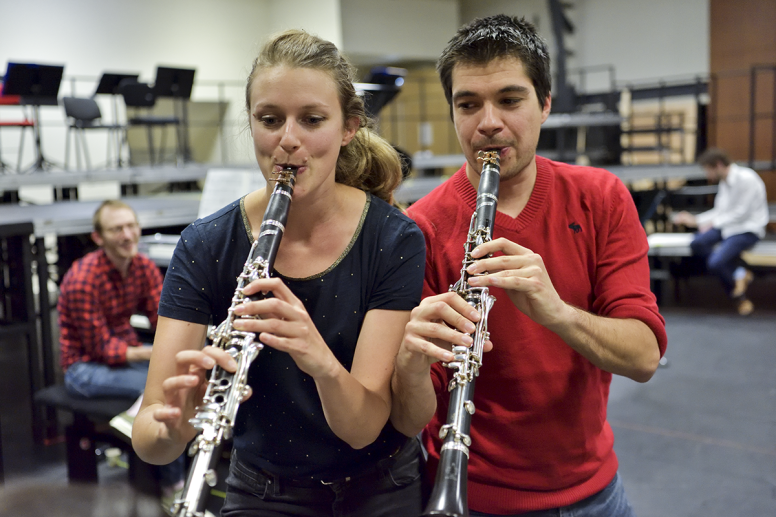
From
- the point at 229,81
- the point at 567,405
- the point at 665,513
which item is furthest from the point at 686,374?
the point at 229,81

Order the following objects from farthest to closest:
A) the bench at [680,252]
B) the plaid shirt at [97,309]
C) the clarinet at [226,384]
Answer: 1. the bench at [680,252]
2. the plaid shirt at [97,309]
3. the clarinet at [226,384]

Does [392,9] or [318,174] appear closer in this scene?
[318,174]

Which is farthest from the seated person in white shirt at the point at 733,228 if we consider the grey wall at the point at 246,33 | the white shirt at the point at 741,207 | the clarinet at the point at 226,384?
the clarinet at the point at 226,384

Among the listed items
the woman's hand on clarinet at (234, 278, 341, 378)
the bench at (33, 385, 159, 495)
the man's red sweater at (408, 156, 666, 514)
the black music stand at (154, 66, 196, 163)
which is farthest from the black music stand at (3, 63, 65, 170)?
the woman's hand on clarinet at (234, 278, 341, 378)

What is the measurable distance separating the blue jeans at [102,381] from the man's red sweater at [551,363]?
1955 mm

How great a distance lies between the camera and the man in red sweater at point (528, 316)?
1.35 metres

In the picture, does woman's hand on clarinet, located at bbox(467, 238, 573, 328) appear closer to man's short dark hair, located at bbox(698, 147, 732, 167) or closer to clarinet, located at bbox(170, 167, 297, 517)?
clarinet, located at bbox(170, 167, 297, 517)

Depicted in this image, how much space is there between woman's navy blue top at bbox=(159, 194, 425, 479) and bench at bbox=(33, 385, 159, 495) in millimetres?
1903

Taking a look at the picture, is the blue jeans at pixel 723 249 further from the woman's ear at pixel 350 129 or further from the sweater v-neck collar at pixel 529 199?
the woman's ear at pixel 350 129

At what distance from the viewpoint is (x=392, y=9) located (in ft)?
39.6

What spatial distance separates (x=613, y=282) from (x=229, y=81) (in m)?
11.0

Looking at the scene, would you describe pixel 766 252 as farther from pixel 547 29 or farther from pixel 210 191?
pixel 547 29

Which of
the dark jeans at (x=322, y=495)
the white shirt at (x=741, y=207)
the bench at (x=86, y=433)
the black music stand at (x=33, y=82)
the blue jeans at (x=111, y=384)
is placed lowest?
the bench at (x=86, y=433)

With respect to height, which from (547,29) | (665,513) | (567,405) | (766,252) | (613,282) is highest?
(547,29)
